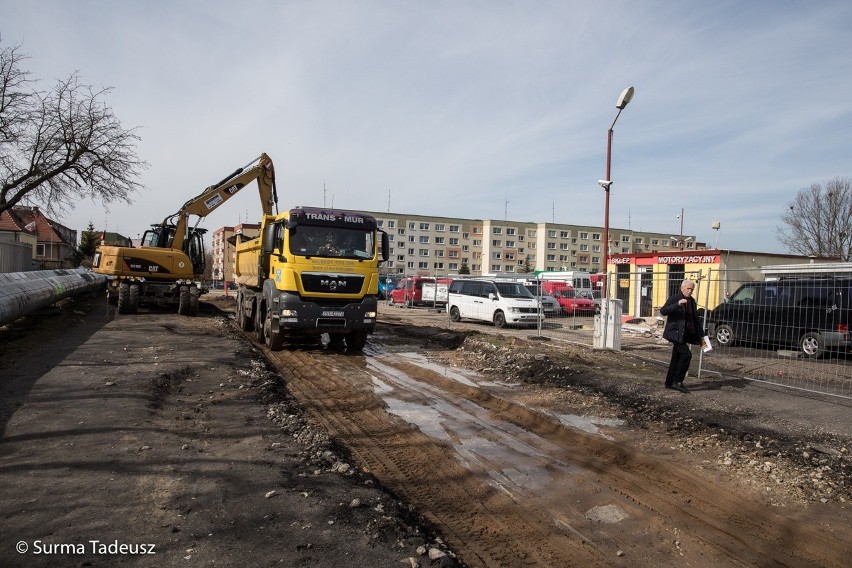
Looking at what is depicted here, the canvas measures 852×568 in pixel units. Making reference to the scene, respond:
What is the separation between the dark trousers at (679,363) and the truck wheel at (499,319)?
11.4 meters

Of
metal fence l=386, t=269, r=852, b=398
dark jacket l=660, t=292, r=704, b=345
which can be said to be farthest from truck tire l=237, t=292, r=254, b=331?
dark jacket l=660, t=292, r=704, b=345

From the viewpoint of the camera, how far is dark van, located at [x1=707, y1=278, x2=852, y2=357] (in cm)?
995

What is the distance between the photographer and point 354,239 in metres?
12.8

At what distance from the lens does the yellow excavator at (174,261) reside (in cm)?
1856

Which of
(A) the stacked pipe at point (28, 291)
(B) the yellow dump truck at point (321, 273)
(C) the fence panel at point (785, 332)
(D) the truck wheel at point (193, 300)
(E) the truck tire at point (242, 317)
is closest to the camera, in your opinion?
(C) the fence panel at point (785, 332)

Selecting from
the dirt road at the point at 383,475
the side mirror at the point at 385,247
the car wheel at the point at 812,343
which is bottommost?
the dirt road at the point at 383,475

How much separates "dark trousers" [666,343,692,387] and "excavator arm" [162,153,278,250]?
1366 cm

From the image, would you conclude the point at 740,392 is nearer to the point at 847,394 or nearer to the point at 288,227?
the point at 847,394

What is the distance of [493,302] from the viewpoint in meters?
20.9

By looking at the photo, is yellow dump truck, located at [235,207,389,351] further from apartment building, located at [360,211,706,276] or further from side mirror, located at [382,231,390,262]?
apartment building, located at [360,211,706,276]

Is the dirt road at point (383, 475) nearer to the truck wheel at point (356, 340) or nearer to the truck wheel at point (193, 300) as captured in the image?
the truck wheel at point (356, 340)

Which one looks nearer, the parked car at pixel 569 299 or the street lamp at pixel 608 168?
the street lamp at pixel 608 168

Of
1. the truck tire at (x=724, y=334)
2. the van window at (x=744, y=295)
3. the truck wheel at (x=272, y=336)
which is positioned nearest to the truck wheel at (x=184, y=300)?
the truck wheel at (x=272, y=336)

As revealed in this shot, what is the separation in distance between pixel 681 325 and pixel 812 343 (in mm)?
3171
